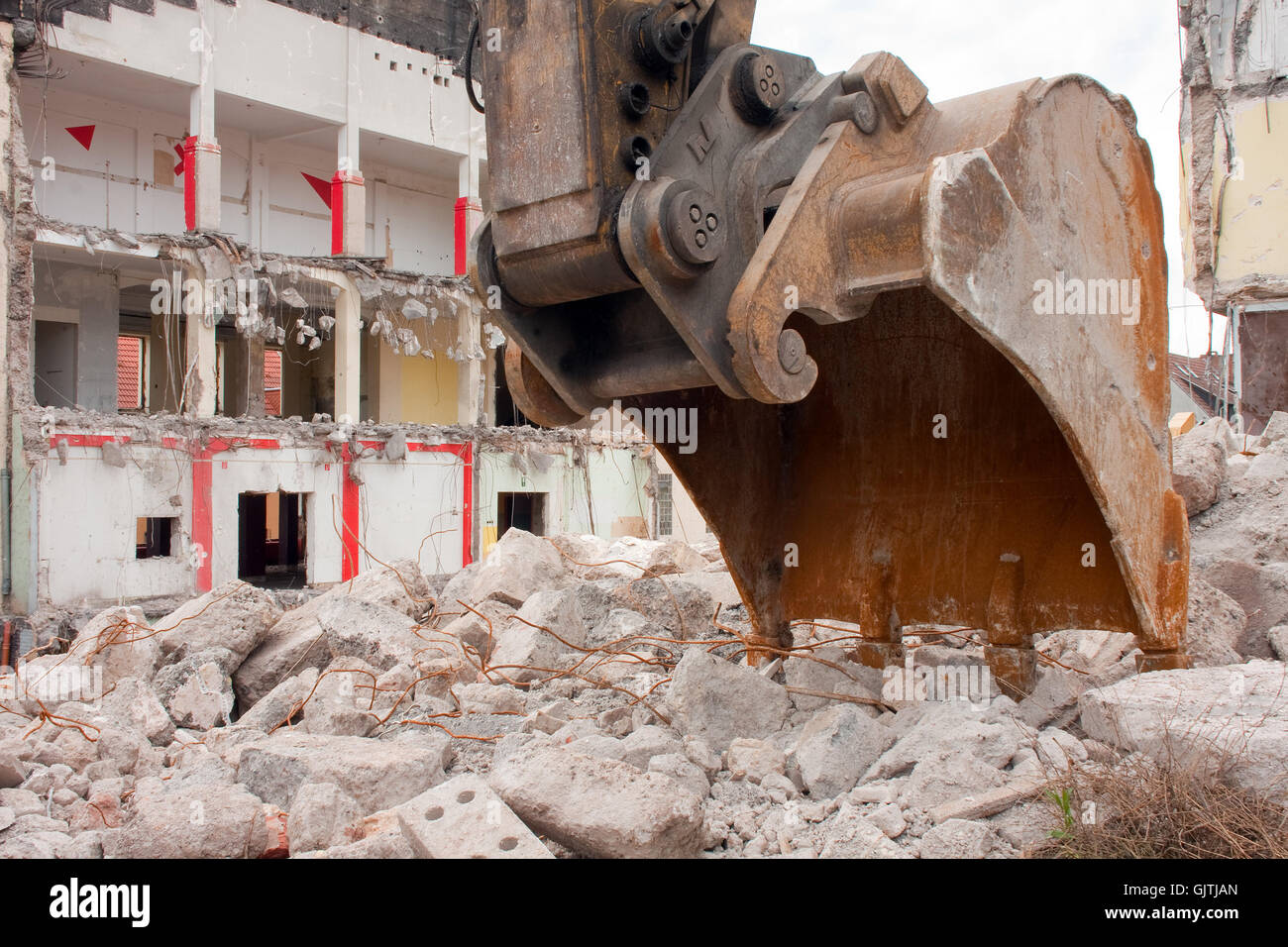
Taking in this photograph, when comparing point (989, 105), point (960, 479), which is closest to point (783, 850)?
point (960, 479)

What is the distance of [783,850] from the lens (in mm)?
3014

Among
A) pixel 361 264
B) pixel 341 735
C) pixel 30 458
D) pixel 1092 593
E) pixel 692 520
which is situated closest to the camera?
pixel 1092 593

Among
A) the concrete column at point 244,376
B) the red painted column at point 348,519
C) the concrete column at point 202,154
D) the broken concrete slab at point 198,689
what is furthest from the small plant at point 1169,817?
the concrete column at point 244,376

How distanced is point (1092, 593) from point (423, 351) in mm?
22123

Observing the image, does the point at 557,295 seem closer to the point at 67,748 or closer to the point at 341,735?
the point at 341,735

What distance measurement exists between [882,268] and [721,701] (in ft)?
5.88

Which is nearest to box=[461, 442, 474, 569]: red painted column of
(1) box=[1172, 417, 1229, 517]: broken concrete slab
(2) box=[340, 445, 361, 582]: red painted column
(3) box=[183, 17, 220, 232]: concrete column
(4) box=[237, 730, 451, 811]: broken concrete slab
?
(2) box=[340, 445, 361, 582]: red painted column

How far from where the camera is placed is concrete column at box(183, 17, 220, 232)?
66.9 feet

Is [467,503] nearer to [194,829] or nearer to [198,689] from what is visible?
[198,689]

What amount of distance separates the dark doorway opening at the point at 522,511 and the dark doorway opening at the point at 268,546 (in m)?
4.31

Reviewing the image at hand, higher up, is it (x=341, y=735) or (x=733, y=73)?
(x=733, y=73)

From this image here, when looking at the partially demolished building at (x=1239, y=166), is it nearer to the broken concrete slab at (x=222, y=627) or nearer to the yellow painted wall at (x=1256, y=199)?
the yellow painted wall at (x=1256, y=199)

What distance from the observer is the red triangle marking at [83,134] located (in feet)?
67.6

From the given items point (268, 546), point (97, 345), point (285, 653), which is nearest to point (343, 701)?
point (285, 653)
